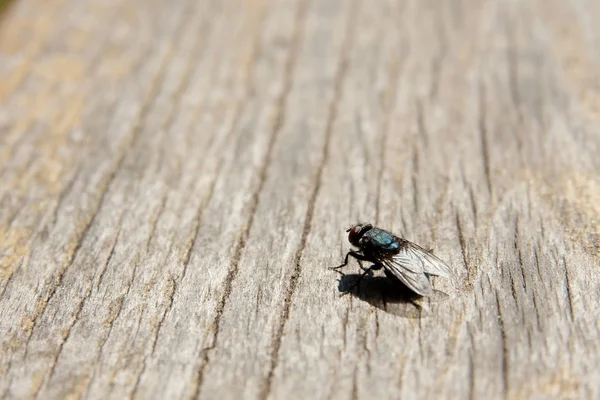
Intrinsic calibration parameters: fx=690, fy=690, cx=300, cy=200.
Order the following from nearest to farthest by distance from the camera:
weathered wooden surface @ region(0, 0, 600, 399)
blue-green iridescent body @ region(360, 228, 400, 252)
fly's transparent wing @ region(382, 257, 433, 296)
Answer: weathered wooden surface @ region(0, 0, 600, 399), fly's transparent wing @ region(382, 257, 433, 296), blue-green iridescent body @ region(360, 228, 400, 252)

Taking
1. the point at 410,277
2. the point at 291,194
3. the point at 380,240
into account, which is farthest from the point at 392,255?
the point at 291,194

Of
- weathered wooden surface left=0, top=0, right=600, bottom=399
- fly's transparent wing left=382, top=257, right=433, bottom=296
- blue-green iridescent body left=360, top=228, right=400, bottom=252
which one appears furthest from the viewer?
blue-green iridescent body left=360, top=228, right=400, bottom=252

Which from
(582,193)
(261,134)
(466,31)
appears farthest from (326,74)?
(582,193)

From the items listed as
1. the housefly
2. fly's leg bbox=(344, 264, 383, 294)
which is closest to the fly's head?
the housefly

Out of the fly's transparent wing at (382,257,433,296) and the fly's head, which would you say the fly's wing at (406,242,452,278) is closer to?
the fly's transparent wing at (382,257,433,296)

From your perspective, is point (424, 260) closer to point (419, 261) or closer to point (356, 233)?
point (419, 261)

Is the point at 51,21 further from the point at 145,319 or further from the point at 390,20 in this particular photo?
the point at 145,319

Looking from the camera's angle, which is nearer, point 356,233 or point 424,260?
point 424,260

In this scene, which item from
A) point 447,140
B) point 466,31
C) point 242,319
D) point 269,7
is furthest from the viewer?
point 269,7
